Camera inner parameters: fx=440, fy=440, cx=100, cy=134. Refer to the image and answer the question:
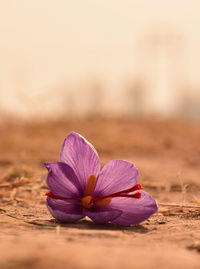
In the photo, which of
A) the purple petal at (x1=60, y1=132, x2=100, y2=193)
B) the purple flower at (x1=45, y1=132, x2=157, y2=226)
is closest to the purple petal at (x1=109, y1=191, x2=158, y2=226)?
the purple flower at (x1=45, y1=132, x2=157, y2=226)

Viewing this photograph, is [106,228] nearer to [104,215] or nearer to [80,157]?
[104,215]

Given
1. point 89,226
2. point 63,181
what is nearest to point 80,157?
point 63,181

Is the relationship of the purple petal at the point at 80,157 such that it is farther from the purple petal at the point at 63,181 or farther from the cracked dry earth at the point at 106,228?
the cracked dry earth at the point at 106,228

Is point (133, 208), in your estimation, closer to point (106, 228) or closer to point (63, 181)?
point (106, 228)

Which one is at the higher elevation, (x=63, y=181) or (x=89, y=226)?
(x=63, y=181)

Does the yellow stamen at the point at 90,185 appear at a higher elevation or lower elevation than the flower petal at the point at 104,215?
higher

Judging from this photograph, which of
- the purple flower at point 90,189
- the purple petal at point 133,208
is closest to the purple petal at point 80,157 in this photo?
the purple flower at point 90,189

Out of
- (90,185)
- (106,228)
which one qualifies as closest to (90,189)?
(90,185)
